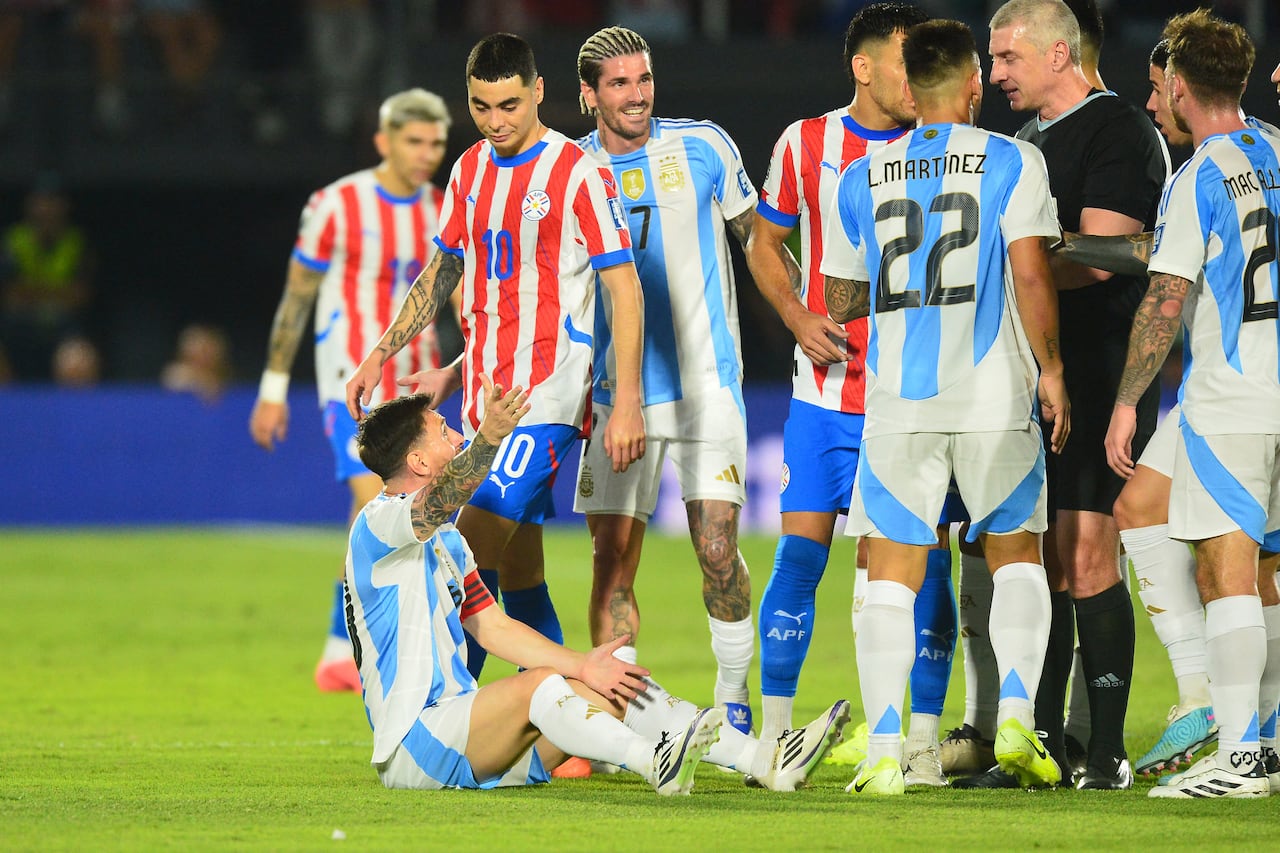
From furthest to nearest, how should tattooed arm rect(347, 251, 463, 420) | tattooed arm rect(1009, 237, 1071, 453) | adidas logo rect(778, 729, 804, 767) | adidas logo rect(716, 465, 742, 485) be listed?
tattooed arm rect(347, 251, 463, 420), adidas logo rect(716, 465, 742, 485), adidas logo rect(778, 729, 804, 767), tattooed arm rect(1009, 237, 1071, 453)

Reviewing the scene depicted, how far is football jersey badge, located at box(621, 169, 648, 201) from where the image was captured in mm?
6324

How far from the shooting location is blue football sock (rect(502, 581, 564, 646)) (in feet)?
20.5

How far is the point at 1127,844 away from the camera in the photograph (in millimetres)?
4398

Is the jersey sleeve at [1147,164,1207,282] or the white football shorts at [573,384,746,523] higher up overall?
the jersey sleeve at [1147,164,1207,282]

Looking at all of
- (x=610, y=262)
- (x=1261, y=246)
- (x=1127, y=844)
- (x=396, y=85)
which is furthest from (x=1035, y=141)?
(x=396, y=85)

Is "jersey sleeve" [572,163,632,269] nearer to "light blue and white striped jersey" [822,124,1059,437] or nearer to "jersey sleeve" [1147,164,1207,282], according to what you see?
"light blue and white striped jersey" [822,124,1059,437]

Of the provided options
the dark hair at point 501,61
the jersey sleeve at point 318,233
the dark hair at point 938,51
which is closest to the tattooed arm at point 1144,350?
the dark hair at point 938,51

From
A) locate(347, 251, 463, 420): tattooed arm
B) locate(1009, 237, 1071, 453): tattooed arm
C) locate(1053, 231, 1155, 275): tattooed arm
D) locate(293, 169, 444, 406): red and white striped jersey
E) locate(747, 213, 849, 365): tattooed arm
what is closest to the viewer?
locate(1009, 237, 1071, 453): tattooed arm

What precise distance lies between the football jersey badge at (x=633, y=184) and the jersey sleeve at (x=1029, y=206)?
1526 mm

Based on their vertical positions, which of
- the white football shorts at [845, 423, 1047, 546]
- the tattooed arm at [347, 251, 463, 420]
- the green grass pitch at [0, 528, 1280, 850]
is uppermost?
the tattooed arm at [347, 251, 463, 420]

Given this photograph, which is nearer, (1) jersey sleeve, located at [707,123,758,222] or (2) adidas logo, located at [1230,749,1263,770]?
(2) adidas logo, located at [1230,749,1263,770]

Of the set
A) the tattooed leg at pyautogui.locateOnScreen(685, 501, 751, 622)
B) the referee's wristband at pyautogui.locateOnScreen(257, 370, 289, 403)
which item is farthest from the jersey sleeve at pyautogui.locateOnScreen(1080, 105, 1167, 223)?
the referee's wristband at pyautogui.locateOnScreen(257, 370, 289, 403)

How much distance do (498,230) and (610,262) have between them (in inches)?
16.7

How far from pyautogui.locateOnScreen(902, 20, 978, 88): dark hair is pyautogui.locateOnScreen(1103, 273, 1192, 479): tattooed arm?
849 mm
